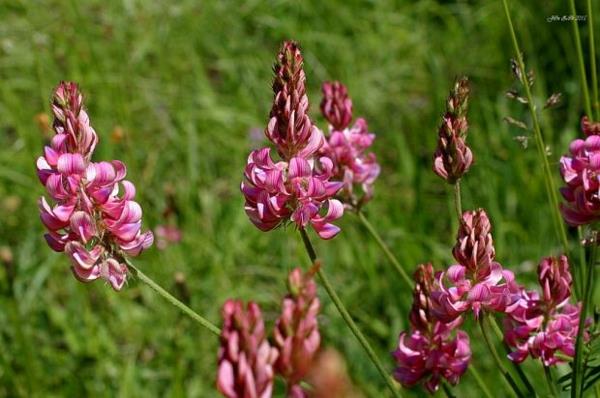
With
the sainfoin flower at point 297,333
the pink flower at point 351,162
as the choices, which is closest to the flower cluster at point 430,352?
the pink flower at point 351,162

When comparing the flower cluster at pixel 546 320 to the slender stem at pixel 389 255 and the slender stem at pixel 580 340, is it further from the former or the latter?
the slender stem at pixel 389 255

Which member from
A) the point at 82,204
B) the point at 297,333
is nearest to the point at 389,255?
the point at 82,204

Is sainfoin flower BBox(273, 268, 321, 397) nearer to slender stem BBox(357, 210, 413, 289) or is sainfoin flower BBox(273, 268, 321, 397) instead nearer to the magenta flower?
the magenta flower

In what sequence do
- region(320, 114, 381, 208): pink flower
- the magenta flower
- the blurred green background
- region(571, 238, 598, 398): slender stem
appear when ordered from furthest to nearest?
1. the blurred green background
2. region(320, 114, 381, 208): pink flower
3. region(571, 238, 598, 398): slender stem
4. the magenta flower

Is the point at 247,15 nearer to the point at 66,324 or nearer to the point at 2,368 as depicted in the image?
the point at 66,324

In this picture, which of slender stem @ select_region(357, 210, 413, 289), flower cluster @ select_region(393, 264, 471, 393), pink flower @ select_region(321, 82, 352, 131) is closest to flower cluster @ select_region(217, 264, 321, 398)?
flower cluster @ select_region(393, 264, 471, 393)

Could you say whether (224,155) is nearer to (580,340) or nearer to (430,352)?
(430,352)

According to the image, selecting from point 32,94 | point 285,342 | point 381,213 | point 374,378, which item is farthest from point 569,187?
point 32,94
